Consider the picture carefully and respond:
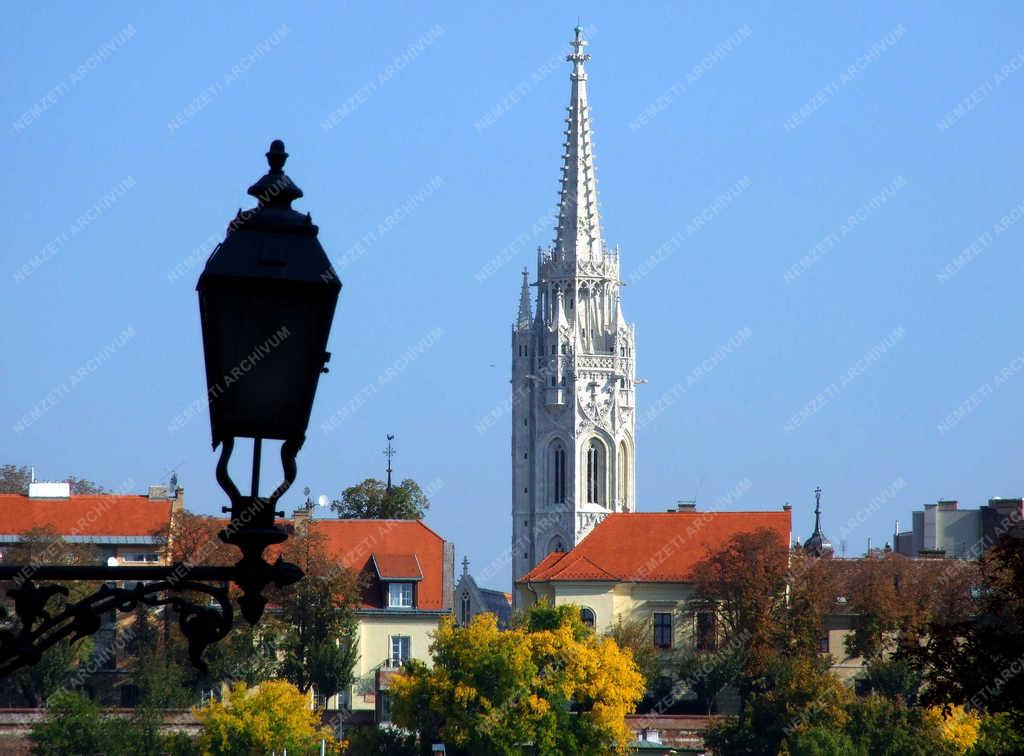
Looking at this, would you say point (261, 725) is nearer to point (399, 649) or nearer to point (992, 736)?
point (399, 649)

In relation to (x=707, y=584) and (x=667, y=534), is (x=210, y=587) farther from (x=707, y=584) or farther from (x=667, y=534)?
(x=667, y=534)

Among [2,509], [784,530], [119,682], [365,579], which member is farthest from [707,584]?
[2,509]

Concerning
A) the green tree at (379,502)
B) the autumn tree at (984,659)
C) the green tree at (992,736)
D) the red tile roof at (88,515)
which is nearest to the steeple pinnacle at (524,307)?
the green tree at (379,502)

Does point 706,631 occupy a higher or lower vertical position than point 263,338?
higher

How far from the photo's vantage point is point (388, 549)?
341ft

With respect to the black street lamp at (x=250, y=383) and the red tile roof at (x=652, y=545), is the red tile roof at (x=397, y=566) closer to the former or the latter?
the red tile roof at (x=652, y=545)

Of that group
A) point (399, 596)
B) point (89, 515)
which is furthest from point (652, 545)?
point (89, 515)

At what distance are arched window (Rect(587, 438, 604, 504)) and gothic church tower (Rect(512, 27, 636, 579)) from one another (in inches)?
2.9

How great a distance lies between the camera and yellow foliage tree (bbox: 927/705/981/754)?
79.6 m

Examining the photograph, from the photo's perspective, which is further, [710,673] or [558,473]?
[558,473]

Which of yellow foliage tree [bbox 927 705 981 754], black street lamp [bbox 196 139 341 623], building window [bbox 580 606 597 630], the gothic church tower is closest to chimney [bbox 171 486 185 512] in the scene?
building window [bbox 580 606 597 630]

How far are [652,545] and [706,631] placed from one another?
375 inches

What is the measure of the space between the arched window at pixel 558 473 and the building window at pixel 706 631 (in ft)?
215

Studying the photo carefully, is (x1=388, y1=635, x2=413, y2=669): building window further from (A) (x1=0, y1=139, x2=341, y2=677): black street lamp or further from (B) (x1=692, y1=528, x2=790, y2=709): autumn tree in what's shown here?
(A) (x1=0, y1=139, x2=341, y2=677): black street lamp
